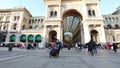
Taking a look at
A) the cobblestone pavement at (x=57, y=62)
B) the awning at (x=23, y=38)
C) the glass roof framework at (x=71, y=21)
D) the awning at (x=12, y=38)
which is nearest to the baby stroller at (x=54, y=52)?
the cobblestone pavement at (x=57, y=62)

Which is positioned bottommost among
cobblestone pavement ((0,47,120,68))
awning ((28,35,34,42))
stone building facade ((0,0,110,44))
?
cobblestone pavement ((0,47,120,68))

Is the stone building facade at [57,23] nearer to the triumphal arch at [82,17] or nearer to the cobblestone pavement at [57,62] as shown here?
the triumphal arch at [82,17]

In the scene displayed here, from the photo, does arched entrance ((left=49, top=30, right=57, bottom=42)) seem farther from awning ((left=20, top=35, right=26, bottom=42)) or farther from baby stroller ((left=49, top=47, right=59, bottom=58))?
baby stroller ((left=49, top=47, right=59, bottom=58))

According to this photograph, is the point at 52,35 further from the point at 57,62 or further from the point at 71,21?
the point at 57,62

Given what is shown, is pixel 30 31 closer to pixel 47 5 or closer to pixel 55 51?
pixel 47 5

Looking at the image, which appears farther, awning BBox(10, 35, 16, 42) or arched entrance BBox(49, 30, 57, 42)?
awning BBox(10, 35, 16, 42)

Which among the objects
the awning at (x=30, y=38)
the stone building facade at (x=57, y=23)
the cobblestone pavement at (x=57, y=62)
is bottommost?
the cobblestone pavement at (x=57, y=62)

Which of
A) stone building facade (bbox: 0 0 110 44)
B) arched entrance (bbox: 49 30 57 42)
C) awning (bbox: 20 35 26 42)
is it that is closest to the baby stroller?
stone building facade (bbox: 0 0 110 44)

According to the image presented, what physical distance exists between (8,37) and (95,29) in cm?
3166

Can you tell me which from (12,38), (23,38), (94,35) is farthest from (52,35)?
(12,38)

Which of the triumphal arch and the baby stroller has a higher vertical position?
the triumphal arch

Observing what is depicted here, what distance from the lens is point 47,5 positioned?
3647 centimetres

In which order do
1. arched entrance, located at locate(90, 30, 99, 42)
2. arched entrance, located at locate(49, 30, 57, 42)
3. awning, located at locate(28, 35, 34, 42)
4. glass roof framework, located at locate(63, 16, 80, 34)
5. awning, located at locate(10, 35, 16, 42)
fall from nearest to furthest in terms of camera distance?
arched entrance, located at locate(90, 30, 99, 42), arched entrance, located at locate(49, 30, 57, 42), awning, located at locate(28, 35, 34, 42), awning, located at locate(10, 35, 16, 42), glass roof framework, located at locate(63, 16, 80, 34)

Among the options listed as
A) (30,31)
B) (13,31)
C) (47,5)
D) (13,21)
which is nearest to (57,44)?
(47,5)
